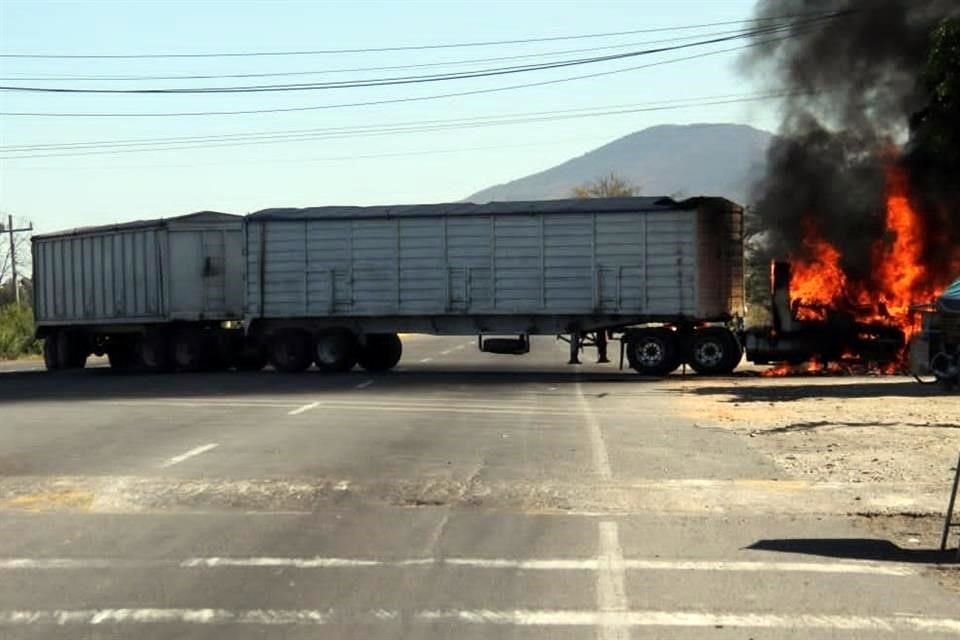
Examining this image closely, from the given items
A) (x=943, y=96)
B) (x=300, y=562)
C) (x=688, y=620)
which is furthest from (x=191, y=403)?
(x=688, y=620)

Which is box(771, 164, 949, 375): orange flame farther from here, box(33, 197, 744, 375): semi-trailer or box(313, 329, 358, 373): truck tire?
box(313, 329, 358, 373): truck tire

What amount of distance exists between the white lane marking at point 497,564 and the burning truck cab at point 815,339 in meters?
20.1

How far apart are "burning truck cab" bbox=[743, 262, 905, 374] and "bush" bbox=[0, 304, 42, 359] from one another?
33.7m

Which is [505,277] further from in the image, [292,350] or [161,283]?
[161,283]

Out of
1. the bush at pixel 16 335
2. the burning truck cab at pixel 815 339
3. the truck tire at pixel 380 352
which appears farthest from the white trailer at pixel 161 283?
the bush at pixel 16 335

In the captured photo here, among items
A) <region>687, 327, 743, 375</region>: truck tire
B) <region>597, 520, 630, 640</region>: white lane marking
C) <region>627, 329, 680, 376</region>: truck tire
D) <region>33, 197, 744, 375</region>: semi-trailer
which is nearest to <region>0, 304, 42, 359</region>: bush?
<region>33, 197, 744, 375</region>: semi-trailer

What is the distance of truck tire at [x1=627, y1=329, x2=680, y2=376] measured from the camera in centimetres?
2720

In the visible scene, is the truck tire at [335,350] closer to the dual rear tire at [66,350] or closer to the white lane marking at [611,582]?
the dual rear tire at [66,350]

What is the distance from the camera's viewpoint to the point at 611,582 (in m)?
7.01

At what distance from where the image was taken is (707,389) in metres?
23.1

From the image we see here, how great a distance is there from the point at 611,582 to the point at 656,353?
2054cm

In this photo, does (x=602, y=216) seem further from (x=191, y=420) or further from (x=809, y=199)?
(x=191, y=420)

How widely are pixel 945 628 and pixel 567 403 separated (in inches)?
556

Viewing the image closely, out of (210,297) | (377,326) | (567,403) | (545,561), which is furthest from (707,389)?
(545,561)
